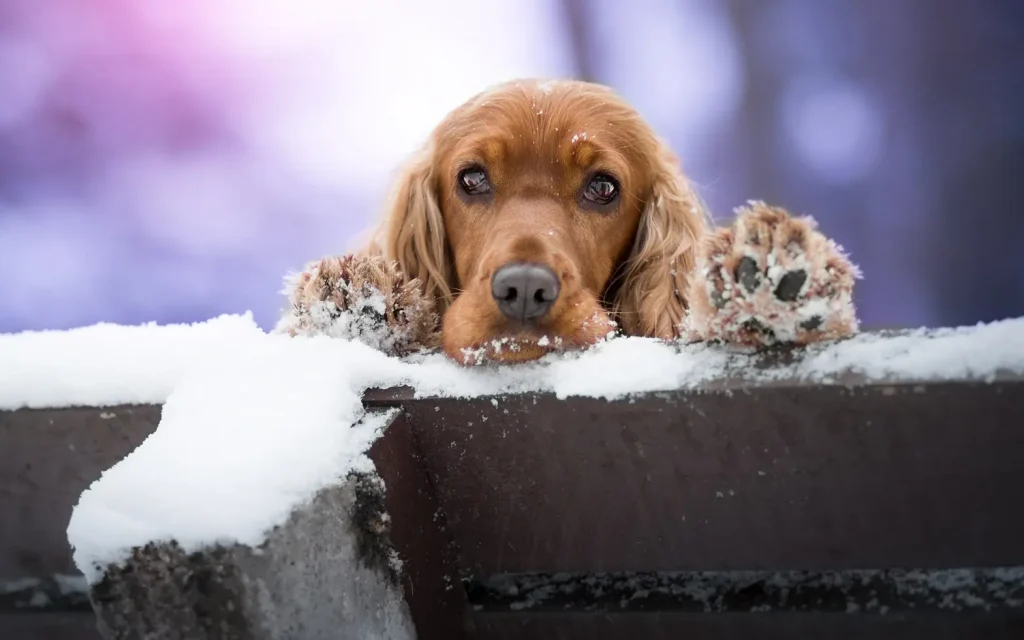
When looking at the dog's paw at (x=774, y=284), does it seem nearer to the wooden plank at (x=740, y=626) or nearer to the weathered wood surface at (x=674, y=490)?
the weathered wood surface at (x=674, y=490)

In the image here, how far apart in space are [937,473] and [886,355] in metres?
0.18

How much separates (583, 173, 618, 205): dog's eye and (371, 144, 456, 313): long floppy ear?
1.75 feet

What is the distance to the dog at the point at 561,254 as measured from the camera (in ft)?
3.63

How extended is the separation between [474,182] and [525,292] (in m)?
0.67

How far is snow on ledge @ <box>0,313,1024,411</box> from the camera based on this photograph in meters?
0.95

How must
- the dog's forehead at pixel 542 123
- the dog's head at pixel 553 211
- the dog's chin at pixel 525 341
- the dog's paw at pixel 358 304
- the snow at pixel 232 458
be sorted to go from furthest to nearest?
the dog's forehead at pixel 542 123 < the dog's head at pixel 553 211 < the dog's paw at pixel 358 304 < the dog's chin at pixel 525 341 < the snow at pixel 232 458

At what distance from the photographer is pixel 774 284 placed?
108 cm

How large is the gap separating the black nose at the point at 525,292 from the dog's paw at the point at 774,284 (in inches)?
17.4

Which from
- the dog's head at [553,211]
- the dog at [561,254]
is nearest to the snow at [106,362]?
the dog at [561,254]

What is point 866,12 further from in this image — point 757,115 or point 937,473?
point 937,473

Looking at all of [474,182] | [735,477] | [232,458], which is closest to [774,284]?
[735,477]

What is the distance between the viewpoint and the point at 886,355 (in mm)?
979

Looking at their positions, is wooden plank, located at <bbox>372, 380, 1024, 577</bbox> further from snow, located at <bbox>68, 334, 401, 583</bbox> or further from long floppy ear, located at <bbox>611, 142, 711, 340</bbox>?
long floppy ear, located at <bbox>611, 142, 711, 340</bbox>

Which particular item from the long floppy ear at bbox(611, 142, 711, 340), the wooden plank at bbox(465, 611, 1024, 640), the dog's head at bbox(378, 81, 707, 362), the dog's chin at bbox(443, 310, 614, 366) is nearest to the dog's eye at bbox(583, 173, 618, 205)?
the dog's head at bbox(378, 81, 707, 362)
